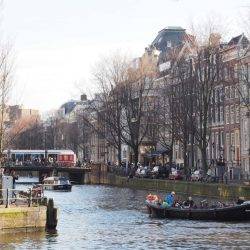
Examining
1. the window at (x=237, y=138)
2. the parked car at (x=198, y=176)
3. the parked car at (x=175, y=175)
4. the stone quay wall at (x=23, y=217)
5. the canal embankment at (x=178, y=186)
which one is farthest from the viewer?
the window at (x=237, y=138)

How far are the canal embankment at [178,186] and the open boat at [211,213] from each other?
11170 millimetres

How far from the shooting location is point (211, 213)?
45.6 meters

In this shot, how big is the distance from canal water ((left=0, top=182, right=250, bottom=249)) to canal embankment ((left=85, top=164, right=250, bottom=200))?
9.78 metres

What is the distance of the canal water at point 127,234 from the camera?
34.2 meters

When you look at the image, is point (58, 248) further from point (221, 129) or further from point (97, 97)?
point (97, 97)

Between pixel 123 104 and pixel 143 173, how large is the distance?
12.6m

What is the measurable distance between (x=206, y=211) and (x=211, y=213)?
0.35 metres

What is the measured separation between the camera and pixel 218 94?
252 feet

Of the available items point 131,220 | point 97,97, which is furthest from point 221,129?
point 131,220

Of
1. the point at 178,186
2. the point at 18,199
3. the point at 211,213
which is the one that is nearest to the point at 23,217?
the point at 18,199

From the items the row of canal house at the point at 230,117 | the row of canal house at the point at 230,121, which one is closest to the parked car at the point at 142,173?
the row of canal house at the point at 230,117

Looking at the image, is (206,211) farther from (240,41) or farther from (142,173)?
(142,173)

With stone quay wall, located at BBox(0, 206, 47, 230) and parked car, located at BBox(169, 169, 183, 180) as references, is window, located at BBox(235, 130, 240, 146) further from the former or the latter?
stone quay wall, located at BBox(0, 206, 47, 230)

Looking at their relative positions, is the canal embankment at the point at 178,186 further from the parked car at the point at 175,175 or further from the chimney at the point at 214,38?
the chimney at the point at 214,38
